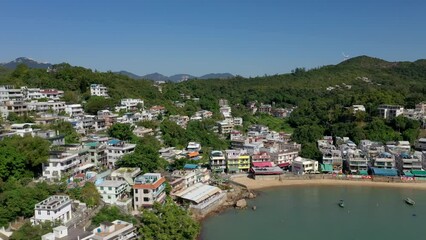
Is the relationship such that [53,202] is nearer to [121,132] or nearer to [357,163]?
[121,132]

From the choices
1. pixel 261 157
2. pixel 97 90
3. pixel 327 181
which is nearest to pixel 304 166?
pixel 327 181

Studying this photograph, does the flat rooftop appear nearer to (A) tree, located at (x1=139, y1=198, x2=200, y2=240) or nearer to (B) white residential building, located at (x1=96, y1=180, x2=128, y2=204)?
(B) white residential building, located at (x1=96, y1=180, x2=128, y2=204)

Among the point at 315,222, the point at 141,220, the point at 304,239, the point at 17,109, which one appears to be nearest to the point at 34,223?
the point at 141,220

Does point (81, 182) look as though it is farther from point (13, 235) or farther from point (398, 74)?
point (398, 74)

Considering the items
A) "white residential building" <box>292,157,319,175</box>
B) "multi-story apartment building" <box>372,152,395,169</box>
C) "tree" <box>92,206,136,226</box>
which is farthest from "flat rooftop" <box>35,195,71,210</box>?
"multi-story apartment building" <box>372,152,395,169</box>

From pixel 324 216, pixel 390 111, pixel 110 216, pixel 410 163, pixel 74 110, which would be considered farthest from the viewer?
pixel 390 111
